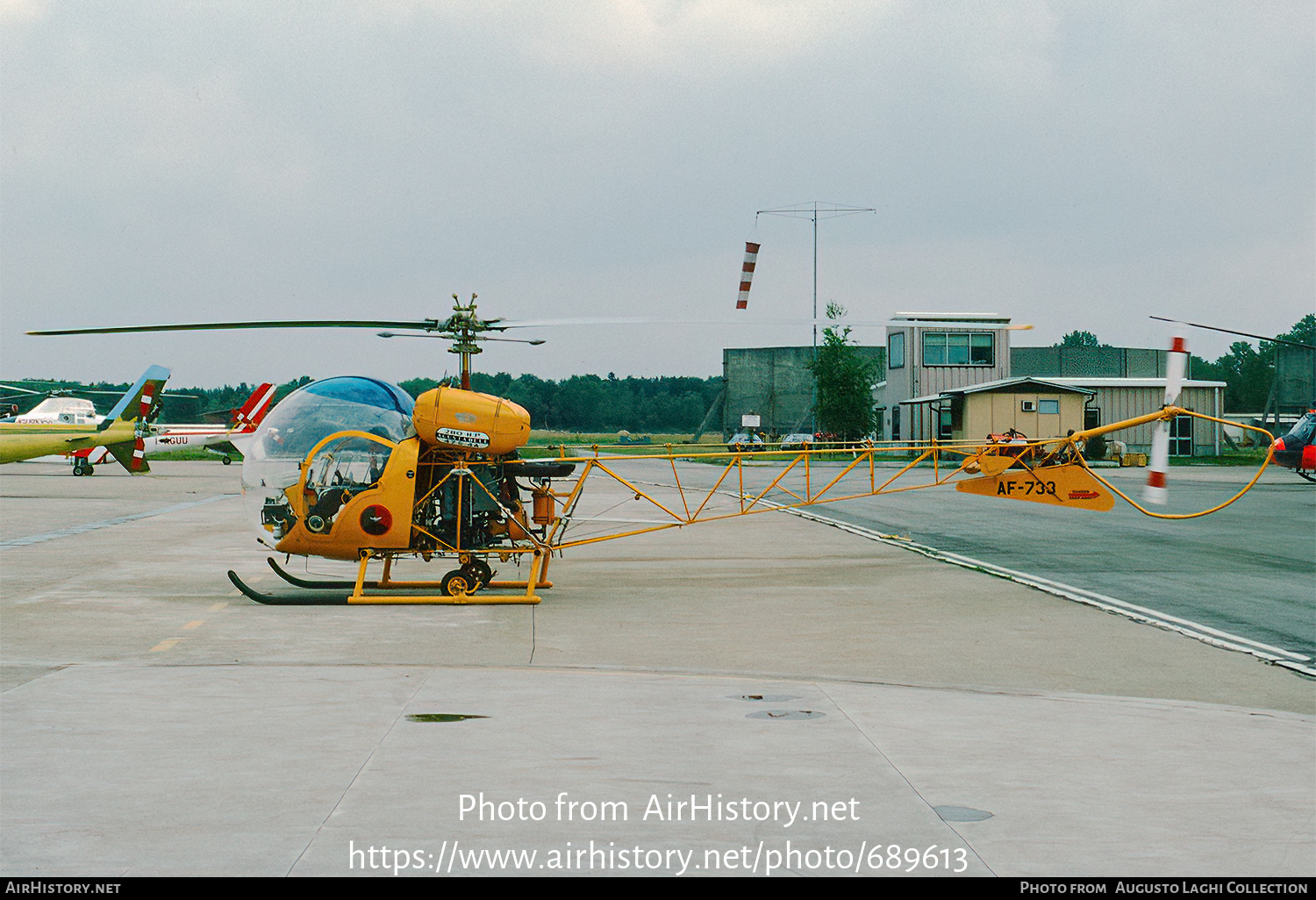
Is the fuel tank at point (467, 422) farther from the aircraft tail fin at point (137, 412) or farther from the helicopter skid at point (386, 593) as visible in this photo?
the aircraft tail fin at point (137, 412)

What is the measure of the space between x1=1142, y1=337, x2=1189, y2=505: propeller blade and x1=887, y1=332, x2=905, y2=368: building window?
50.5m

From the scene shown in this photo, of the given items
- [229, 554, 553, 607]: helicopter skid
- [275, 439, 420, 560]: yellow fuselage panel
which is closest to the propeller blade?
[229, 554, 553, 607]: helicopter skid

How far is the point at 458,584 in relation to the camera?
478 inches

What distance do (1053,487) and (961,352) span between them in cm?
5012

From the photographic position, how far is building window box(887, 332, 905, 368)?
2503 inches

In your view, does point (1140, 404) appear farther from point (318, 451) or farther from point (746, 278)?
point (318, 451)

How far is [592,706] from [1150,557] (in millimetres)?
12790

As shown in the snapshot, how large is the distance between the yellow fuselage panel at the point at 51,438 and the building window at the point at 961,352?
4062 cm

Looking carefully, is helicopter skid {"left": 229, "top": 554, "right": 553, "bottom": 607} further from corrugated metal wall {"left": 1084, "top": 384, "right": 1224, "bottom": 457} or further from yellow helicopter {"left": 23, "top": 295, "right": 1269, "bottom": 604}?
corrugated metal wall {"left": 1084, "top": 384, "right": 1224, "bottom": 457}

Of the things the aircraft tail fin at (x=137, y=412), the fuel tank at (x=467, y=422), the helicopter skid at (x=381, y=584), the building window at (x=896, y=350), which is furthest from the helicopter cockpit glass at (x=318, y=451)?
the building window at (x=896, y=350)

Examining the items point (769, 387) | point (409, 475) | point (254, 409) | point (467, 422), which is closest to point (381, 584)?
point (409, 475)

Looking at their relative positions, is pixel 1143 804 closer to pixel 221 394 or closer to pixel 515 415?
pixel 515 415

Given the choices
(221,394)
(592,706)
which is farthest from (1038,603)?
(221,394)

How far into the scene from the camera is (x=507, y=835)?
4.55m
